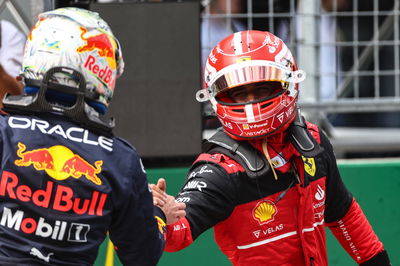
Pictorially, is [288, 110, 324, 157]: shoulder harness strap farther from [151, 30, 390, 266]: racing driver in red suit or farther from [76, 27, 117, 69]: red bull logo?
[76, 27, 117, 69]: red bull logo

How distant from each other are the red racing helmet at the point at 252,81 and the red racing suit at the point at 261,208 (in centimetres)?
16

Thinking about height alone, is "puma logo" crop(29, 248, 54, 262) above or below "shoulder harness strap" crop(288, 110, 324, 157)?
above

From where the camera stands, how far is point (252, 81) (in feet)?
10.5

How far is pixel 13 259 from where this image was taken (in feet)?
7.16

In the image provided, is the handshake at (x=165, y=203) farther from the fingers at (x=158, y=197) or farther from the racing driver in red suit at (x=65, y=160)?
the racing driver in red suit at (x=65, y=160)

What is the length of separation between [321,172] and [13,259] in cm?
158

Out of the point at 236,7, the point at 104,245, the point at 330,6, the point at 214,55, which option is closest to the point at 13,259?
the point at 214,55

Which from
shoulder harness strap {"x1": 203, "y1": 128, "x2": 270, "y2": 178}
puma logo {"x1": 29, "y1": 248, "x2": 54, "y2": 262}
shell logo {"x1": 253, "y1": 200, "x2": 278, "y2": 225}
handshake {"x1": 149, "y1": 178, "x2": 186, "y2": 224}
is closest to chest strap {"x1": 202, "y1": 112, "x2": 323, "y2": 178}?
shoulder harness strap {"x1": 203, "y1": 128, "x2": 270, "y2": 178}

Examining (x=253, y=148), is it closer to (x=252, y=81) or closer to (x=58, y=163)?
(x=252, y=81)

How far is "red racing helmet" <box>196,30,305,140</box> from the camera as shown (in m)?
3.21

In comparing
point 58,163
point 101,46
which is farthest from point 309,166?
point 58,163

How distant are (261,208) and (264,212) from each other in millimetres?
21

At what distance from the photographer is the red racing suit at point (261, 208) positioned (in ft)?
10.2

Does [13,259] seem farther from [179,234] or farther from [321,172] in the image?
[321,172]
